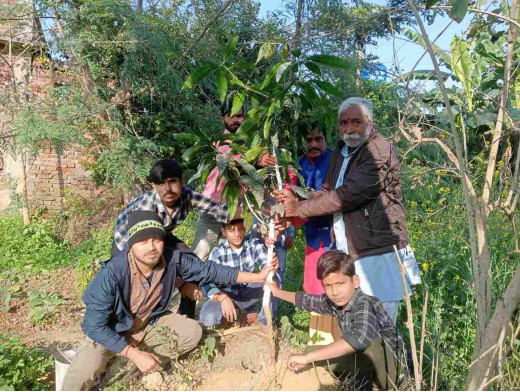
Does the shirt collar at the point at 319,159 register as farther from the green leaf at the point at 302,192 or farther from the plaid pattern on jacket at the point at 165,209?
the plaid pattern on jacket at the point at 165,209

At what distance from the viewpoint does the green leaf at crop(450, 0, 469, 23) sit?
4.76 ft

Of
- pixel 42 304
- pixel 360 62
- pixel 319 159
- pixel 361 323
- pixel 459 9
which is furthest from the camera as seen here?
pixel 360 62

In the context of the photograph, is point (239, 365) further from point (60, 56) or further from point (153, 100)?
point (60, 56)

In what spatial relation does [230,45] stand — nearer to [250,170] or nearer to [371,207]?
[250,170]

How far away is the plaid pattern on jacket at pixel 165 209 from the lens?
11.3ft

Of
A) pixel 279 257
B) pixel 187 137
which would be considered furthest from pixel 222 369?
pixel 187 137

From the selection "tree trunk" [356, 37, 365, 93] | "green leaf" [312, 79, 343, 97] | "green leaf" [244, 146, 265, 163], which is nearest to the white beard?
"green leaf" [312, 79, 343, 97]

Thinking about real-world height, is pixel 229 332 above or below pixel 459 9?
below

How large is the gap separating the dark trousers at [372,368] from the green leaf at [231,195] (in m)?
1.04

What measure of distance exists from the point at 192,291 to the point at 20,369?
129 centimetres

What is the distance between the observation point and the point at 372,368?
2639 millimetres

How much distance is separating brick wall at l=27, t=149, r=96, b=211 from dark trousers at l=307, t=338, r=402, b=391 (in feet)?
20.7

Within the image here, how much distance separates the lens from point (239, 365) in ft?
10.3

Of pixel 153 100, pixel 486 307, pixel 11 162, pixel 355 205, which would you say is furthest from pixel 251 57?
pixel 486 307
